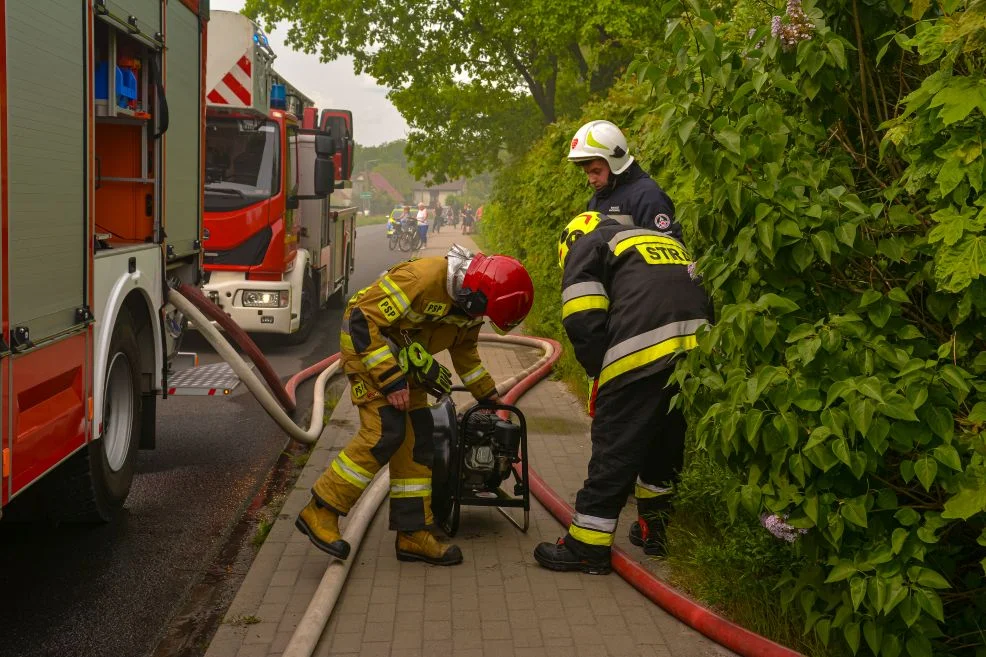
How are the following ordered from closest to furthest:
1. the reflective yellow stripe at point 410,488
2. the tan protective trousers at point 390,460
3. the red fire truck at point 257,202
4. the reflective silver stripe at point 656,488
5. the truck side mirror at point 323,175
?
the tan protective trousers at point 390,460
the reflective yellow stripe at point 410,488
the reflective silver stripe at point 656,488
the red fire truck at point 257,202
the truck side mirror at point 323,175

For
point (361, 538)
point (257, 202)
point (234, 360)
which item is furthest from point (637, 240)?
point (257, 202)

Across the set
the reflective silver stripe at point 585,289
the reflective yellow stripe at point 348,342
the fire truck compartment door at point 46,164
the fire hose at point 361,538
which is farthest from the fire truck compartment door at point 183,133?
the reflective silver stripe at point 585,289

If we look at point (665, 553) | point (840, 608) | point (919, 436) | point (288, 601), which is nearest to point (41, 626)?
point (288, 601)

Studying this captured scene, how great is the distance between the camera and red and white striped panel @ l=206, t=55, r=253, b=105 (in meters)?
10.6

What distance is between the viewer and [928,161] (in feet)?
10.5

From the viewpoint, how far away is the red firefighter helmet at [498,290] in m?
4.81

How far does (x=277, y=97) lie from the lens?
12305 millimetres

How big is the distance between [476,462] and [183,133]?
318 cm

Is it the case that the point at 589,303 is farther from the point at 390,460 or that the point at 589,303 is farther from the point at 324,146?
the point at 324,146

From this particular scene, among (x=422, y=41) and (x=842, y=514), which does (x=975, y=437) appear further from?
(x=422, y=41)

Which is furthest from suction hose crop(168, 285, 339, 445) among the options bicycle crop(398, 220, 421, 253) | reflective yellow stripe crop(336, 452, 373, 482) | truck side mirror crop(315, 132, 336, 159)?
bicycle crop(398, 220, 421, 253)

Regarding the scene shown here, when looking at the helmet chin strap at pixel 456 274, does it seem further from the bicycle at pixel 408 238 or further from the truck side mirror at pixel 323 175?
the bicycle at pixel 408 238

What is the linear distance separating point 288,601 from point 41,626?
1.01 meters

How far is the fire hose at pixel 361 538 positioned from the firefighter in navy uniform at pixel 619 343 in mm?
254
